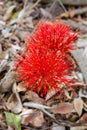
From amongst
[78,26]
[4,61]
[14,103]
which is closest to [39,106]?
[14,103]

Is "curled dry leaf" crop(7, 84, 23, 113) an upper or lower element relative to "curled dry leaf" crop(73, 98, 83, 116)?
upper

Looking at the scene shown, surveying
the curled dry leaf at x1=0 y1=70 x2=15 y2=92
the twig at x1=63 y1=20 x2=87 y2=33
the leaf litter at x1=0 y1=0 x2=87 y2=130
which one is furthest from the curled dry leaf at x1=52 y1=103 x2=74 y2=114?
the twig at x1=63 y1=20 x2=87 y2=33

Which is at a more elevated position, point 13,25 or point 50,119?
point 13,25

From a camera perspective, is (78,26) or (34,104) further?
(78,26)

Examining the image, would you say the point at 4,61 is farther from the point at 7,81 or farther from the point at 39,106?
the point at 39,106

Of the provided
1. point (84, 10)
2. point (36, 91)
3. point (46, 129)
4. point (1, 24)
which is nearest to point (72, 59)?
point (36, 91)

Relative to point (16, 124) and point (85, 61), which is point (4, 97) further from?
point (85, 61)

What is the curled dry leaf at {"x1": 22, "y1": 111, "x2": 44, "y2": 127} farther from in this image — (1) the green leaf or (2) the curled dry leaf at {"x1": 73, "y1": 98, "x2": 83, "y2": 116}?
(2) the curled dry leaf at {"x1": 73, "y1": 98, "x2": 83, "y2": 116}
